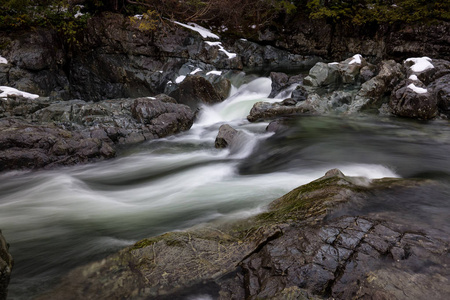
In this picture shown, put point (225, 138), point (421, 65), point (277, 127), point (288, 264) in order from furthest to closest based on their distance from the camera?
point (421, 65) < point (277, 127) < point (225, 138) < point (288, 264)

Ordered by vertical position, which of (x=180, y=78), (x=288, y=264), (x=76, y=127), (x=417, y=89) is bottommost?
(x=288, y=264)

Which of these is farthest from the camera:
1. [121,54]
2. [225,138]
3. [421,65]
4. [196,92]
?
[121,54]

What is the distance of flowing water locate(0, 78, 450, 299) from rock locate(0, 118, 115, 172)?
1.01ft

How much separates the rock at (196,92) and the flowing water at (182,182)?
10.1 ft

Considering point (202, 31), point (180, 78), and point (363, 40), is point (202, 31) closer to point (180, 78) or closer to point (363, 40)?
point (180, 78)

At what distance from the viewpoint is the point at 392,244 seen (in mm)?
2361

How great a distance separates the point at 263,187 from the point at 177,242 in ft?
7.82

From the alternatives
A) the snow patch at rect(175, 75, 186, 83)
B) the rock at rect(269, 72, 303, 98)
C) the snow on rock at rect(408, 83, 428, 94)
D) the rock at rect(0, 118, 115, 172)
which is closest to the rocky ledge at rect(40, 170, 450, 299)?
the rock at rect(0, 118, 115, 172)

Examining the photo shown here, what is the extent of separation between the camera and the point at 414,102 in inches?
387

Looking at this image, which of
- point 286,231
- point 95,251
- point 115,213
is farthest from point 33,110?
point 286,231

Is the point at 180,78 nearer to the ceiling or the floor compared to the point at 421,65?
nearer to the ceiling

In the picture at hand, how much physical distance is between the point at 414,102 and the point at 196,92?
8.58 meters

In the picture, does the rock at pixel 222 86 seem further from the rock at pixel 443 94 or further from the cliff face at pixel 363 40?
the rock at pixel 443 94

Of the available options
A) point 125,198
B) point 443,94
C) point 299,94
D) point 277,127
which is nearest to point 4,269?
point 125,198
